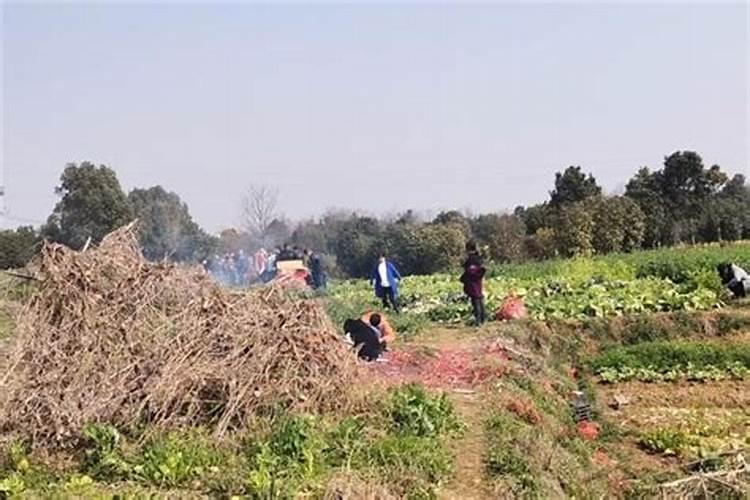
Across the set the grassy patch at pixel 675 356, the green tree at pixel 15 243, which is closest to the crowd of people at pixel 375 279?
the grassy patch at pixel 675 356

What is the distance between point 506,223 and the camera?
4544cm

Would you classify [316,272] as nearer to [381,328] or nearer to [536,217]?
[381,328]

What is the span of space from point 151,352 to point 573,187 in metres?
42.6

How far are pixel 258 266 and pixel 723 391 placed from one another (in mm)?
15537

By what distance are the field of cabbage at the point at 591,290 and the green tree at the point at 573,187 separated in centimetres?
1986

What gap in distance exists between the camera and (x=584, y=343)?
18.5 metres

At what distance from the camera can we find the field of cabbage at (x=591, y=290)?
64.6ft

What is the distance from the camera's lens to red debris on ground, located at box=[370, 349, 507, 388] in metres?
12.0

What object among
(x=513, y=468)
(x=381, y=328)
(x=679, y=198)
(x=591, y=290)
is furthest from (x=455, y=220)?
(x=513, y=468)

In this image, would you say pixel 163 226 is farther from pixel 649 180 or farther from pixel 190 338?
pixel 190 338

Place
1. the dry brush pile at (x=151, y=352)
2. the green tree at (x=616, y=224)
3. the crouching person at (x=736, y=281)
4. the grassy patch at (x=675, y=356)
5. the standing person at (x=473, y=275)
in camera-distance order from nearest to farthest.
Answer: the dry brush pile at (x=151, y=352) → the grassy patch at (x=675, y=356) → the standing person at (x=473, y=275) → the crouching person at (x=736, y=281) → the green tree at (x=616, y=224)

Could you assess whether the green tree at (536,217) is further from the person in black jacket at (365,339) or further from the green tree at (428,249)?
the person in black jacket at (365,339)

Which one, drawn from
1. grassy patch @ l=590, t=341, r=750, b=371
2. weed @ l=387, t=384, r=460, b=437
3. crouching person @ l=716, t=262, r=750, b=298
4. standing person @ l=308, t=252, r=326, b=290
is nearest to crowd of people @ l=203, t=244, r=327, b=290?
standing person @ l=308, t=252, r=326, b=290

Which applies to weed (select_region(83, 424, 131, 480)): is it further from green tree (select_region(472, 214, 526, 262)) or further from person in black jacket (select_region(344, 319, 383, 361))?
green tree (select_region(472, 214, 526, 262))
